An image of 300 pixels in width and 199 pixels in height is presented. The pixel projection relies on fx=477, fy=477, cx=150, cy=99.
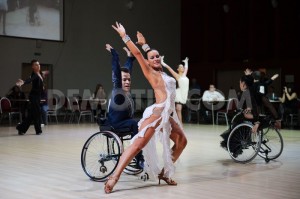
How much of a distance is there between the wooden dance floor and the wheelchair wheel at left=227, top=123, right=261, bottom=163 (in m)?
0.13

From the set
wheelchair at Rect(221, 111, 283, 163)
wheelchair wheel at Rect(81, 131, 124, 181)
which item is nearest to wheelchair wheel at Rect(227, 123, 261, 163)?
wheelchair at Rect(221, 111, 283, 163)

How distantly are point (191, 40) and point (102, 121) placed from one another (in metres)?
14.4

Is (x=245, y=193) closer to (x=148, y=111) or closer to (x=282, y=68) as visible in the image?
(x=148, y=111)

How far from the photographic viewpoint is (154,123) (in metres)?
4.17

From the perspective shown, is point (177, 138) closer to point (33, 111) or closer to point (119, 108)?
point (119, 108)

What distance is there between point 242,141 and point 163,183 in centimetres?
158

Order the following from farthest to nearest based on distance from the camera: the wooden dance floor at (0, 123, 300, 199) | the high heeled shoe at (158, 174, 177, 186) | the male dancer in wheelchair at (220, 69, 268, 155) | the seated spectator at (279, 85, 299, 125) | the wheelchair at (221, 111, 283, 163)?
1. the seated spectator at (279, 85, 299, 125)
2. the male dancer in wheelchair at (220, 69, 268, 155)
3. the wheelchair at (221, 111, 283, 163)
4. the high heeled shoe at (158, 174, 177, 186)
5. the wooden dance floor at (0, 123, 300, 199)

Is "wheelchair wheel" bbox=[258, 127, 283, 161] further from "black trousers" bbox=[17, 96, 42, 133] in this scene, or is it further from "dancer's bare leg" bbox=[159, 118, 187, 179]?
"black trousers" bbox=[17, 96, 42, 133]

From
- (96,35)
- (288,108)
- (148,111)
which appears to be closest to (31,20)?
(96,35)

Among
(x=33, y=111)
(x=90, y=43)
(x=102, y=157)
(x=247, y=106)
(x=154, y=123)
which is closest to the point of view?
(x=154, y=123)

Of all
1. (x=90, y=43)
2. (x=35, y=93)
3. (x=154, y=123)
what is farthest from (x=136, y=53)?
(x=90, y=43)

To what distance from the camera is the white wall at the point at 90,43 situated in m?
14.7

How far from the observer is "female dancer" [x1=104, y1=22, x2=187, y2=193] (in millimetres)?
4086

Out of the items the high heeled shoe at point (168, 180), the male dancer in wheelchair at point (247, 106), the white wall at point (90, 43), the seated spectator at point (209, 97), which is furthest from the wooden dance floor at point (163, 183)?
the white wall at point (90, 43)
